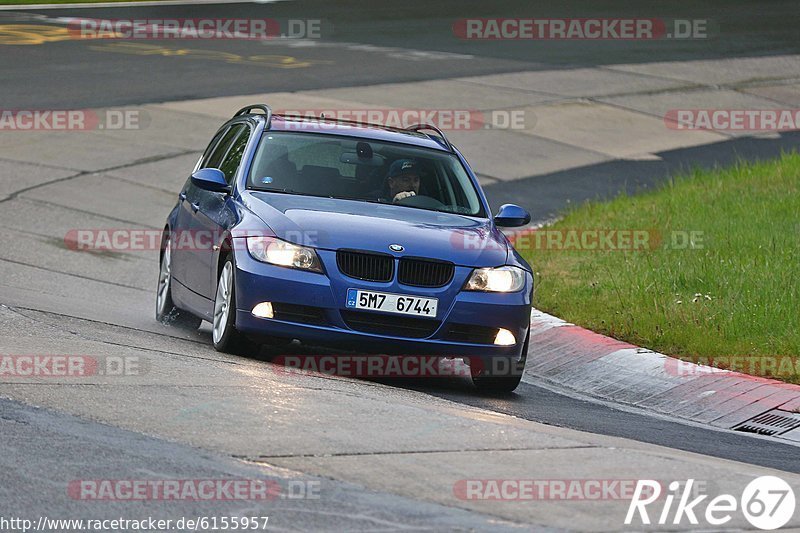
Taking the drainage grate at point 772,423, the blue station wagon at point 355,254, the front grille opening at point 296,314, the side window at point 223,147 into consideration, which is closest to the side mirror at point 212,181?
the blue station wagon at point 355,254

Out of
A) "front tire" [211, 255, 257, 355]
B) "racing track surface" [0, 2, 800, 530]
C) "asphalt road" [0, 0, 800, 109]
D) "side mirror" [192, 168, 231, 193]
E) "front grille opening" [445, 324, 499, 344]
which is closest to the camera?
"racing track surface" [0, 2, 800, 530]

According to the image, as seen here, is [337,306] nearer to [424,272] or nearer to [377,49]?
[424,272]

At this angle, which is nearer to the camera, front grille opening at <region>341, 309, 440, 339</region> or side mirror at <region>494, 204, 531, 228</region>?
front grille opening at <region>341, 309, 440, 339</region>

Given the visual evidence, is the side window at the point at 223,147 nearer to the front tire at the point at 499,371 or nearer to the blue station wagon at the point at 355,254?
the blue station wagon at the point at 355,254

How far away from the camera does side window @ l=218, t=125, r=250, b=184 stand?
10.9 m

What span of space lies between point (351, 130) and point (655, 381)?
284cm

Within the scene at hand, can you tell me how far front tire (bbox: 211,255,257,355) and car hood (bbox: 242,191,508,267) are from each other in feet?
1.46

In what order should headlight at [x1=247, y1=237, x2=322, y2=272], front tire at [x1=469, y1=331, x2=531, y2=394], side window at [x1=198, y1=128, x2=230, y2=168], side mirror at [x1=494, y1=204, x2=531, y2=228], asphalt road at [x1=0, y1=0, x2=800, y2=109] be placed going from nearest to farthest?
headlight at [x1=247, y1=237, x2=322, y2=272]
front tire at [x1=469, y1=331, x2=531, y2=394]
side mirror at [x1=494, y1=204, x2=531, y2=228]
side window at [x1=198, y1=128, x2=230, y2=168]
asphalt road at [x1=0, y1=0, x2=800, y2=109]

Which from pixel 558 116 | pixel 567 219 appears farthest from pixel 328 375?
pixel 558 116

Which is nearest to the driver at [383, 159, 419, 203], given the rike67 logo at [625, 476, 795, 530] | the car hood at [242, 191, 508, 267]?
the car hood at [242, 191, 508, 267]

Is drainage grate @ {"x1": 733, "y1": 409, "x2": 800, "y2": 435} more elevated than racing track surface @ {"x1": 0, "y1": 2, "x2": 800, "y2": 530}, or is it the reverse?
racing track surface @ {"x1": 0, "y1": 2, "x2": 800, "y2": 530}

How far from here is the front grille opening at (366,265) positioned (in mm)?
9266

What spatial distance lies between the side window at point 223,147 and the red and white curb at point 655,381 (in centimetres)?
274

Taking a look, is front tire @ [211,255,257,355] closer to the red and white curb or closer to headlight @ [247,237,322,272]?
headlight @ [247,237,322,272]
